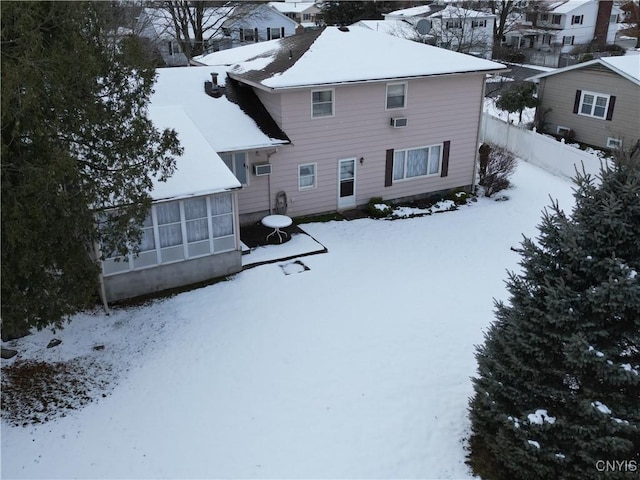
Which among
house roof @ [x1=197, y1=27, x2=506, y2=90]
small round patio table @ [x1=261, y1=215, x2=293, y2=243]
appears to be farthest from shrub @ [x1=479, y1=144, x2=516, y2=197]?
small round patio table @ [x1=261, y1=215, x2=293, y2=243]

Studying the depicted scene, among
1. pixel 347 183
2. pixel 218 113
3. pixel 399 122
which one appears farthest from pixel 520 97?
pixel 218 113

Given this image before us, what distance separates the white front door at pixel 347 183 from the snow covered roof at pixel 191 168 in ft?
17.4

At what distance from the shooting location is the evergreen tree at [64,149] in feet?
25.7

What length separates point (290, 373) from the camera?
11.1 metres

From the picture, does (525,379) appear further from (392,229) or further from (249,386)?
(392,229)

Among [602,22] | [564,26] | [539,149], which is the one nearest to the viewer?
[539,149]

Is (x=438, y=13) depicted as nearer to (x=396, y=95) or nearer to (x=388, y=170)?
(x=396, y=95)

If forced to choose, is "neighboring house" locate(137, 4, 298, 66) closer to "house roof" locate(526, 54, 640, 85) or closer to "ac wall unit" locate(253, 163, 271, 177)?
"ac wall unit" locate(253, 163, 271, 177)

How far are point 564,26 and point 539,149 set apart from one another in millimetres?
37424

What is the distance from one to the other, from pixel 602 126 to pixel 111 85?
23.1 meters

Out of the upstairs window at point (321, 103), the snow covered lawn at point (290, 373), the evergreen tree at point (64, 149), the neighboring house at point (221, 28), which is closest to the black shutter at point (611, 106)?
the snow covered lawn at point (290, 373)

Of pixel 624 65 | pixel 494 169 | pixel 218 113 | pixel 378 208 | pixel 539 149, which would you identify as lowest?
pixel 378 208

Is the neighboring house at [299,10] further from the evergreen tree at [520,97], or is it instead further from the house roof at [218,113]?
the house roof at [218,113]

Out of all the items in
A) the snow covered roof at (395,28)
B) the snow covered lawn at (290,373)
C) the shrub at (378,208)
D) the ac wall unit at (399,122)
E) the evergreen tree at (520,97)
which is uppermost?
the snow covered roof at (395,28)
